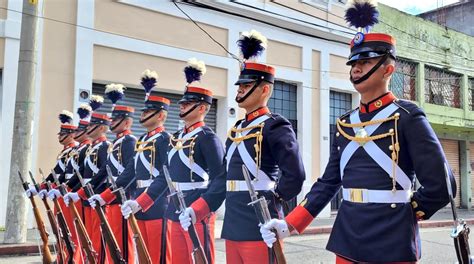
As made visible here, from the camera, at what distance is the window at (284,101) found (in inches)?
531

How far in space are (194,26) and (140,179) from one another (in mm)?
7540

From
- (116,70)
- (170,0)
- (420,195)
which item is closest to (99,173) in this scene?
(420,195)

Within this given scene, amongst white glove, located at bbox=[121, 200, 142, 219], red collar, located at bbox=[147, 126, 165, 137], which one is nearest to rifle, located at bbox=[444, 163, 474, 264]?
white glove, located at bbox=[121, 200, 142, 219]

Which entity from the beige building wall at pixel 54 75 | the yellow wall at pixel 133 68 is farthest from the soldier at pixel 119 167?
the yellow wall at pixel 133 68

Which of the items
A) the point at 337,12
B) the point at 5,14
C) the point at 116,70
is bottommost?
the point at 116,70

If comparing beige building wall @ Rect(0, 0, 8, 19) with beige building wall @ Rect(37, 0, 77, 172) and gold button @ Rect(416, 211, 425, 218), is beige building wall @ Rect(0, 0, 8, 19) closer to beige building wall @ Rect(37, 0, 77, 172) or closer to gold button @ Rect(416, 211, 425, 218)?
beige building wall @ Rect(37, 0, 77, 172)

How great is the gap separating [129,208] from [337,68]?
1147 cm

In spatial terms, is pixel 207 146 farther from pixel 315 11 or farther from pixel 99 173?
pixel 315 11

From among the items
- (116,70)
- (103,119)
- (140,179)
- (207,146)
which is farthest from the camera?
(116,70)

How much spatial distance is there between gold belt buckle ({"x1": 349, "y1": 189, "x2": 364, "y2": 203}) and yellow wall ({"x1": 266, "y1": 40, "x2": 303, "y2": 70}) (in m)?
10.7

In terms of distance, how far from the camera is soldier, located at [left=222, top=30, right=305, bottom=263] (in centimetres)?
332

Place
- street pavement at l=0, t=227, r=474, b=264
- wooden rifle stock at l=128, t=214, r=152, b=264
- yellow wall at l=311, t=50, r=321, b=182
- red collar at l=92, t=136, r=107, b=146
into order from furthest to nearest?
yellow wall at l=311, t=50, r=321, b=182 → street pavement at l=0, t=227, r=474, b=264 → red collar at l=92, t=136, r=107, b=146 → wooden rifle stock at l=128, t=214, r=152, b=264

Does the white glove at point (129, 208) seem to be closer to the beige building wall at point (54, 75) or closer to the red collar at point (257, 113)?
the red collar at point (257, 113)

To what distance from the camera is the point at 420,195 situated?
2467 mm
